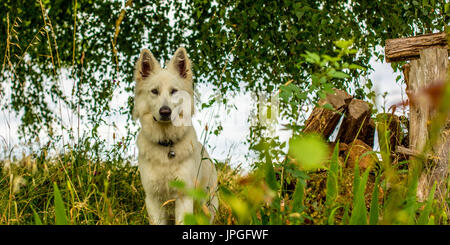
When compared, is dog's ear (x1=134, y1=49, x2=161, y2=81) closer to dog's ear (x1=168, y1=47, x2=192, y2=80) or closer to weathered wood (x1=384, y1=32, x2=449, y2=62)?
dog's ear (x1=168, y1=47, x2=192, y2=80)

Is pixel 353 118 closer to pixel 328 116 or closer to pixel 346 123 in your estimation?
pixel 346 123

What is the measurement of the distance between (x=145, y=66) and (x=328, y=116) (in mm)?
1682

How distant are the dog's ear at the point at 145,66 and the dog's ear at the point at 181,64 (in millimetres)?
127

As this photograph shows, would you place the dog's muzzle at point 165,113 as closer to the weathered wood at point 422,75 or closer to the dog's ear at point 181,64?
the dog's ear at point 181,64

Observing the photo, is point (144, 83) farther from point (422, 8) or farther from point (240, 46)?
point (422, 8)

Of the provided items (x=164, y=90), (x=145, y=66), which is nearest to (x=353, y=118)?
(x=164, y=90)

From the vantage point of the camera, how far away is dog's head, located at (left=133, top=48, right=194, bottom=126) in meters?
2.81

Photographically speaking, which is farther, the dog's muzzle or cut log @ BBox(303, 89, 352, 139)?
cut log @ BBox(303, 89, 352, 139)

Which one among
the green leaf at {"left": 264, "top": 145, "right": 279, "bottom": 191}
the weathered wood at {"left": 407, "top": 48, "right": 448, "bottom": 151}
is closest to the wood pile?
the weathered wood at {"left": 407, "top": 48, "right": 448, "bottom": 151}

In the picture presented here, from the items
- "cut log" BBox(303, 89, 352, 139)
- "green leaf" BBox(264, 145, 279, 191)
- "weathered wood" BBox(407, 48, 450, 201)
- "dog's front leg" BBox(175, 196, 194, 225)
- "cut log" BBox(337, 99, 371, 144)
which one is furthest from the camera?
"cut log" BBox(337, 99, 371, 144)

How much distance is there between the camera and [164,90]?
2.85 m

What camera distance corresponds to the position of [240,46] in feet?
15.8
